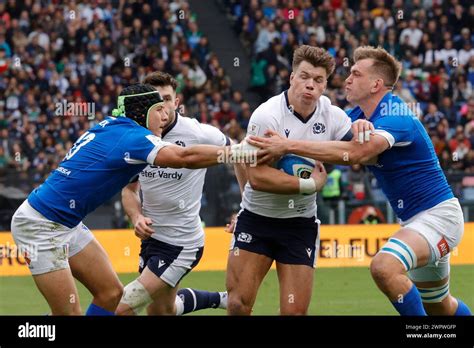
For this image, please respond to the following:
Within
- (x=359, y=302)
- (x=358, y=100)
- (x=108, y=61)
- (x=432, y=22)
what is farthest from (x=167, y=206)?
(x=432, y=22)

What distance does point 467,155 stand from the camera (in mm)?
20047

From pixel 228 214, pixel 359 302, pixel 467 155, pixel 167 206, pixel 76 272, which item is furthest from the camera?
pixel 467 155

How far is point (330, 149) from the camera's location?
26.6 ft

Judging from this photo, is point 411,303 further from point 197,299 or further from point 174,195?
point 197,299

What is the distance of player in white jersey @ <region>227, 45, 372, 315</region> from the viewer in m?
8.44

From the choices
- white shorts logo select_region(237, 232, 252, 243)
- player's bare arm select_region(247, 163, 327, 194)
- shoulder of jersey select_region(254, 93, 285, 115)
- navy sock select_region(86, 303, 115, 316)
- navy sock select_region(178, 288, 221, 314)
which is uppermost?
shoulder of jersey select_region(254, 93, 285, 115)

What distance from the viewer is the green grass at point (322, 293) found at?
1189 centimetres

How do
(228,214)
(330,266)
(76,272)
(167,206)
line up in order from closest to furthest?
1. (76,272)
2. (167,206)
3. (330,266)
4. (228,214)

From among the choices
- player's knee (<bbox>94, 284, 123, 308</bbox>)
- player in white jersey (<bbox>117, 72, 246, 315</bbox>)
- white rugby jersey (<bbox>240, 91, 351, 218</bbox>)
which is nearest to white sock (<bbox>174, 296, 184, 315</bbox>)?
player in white jersey (<bbox>117, 72, 246, 315</bbox>)

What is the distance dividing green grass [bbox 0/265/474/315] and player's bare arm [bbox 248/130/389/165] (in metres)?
3.77

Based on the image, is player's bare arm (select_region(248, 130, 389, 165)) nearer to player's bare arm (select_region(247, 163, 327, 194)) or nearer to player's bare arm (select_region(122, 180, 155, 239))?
player's bare arm (select_region(247, 163, 327, 194))
